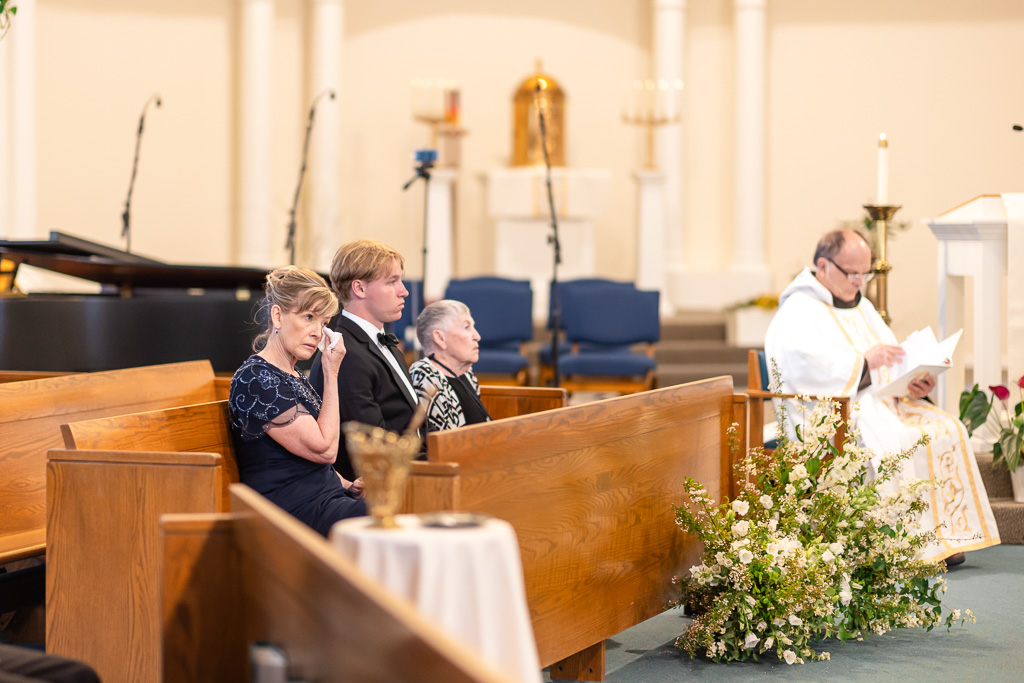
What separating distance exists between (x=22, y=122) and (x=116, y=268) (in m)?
3.59

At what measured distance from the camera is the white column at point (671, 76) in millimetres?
10398

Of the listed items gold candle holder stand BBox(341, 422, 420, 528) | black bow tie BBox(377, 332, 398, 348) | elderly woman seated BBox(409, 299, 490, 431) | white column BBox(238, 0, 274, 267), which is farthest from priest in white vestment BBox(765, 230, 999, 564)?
white column BBox(238, 0, 274, 267)

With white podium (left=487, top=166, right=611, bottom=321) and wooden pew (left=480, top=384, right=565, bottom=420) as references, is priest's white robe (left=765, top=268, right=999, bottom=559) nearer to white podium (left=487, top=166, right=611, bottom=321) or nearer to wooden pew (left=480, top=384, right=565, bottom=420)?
wooden pew (left=480, top=384, right=565, bottom=420)

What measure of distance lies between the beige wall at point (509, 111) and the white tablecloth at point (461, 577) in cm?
887

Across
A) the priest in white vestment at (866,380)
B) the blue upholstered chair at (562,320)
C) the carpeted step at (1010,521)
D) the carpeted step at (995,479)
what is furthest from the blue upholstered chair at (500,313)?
the carpeted step at (1010,521)

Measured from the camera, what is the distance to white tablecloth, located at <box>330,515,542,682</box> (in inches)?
72.4

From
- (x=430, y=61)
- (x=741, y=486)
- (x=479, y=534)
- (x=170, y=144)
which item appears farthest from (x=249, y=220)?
(x=479, y=534)

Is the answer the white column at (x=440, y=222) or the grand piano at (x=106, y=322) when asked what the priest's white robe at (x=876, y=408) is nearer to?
the grand piano at (x=106, y=322)

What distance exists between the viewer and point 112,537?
285cm

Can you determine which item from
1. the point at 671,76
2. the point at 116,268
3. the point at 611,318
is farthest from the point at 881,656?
the point at 671,76

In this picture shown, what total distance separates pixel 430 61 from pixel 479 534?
941 cm

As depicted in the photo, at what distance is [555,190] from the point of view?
9.95 m

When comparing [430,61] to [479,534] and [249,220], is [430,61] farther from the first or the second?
[479,534]

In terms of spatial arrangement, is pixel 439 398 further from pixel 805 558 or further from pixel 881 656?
pixel 881 656
